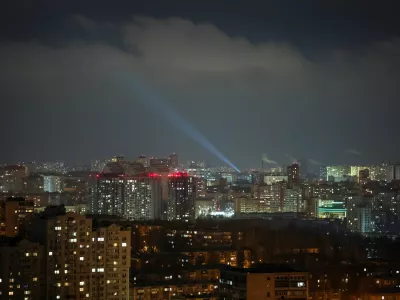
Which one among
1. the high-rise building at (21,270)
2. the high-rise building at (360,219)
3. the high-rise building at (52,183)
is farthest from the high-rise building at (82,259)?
the high-rise building at (52,183)

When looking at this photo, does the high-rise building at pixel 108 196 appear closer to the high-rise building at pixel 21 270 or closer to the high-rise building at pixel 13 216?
the high-rise building at pixel 13 216

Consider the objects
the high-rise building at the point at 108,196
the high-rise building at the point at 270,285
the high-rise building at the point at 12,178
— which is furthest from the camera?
the high-rise building at the point at 12,178

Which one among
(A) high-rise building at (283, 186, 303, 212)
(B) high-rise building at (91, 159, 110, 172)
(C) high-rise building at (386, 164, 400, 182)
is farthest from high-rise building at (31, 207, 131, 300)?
(C) high-rise building at (386, 164, 400, 182)

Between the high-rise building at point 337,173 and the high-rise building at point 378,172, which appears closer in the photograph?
the high-rise building at point 378,172

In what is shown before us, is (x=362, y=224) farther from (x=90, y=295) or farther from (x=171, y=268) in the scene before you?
(x=90, y=295)

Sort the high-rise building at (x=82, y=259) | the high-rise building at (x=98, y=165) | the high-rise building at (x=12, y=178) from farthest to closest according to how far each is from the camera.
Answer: the high-rise building at (x=98, y=165) < the high-rise building at (x=12, y=178) < the high-rise building at (x=82, y=259)

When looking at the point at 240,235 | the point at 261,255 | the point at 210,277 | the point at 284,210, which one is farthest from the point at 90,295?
the point at 284,210

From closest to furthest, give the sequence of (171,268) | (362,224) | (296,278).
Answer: (296,278) < (171,268) < (362,224)
